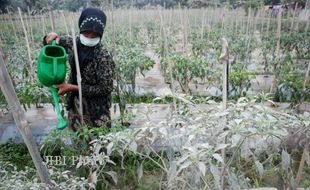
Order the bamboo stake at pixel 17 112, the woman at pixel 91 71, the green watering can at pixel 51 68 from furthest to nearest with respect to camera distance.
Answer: the woman at pixel 91 71 → the green watering can at pixel 51 68 → the bamboo stake at pixel 17 112

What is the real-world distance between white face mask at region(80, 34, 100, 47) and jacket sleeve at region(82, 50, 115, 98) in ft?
0.27

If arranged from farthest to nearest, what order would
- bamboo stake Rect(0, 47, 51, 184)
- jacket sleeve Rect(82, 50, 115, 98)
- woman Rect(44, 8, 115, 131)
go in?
1. jacket sleeve Rect(82, 50, 115, 98)
2. woman Rect(44, 8, 115, 131)
3. bamboo stake Rect(0, 47, 51, 184)

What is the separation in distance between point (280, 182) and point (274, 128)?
2.02ft

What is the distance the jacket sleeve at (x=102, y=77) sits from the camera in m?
2.15

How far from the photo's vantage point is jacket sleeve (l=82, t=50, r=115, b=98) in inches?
84.7

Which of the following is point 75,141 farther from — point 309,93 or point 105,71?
point 309,93

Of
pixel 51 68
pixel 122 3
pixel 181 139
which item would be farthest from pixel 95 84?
pixel 122 3

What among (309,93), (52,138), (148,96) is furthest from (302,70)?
(52,138)

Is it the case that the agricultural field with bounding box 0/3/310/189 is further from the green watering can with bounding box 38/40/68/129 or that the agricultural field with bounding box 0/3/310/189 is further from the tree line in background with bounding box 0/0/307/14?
the tree line in background with bounding box 0/0/307/14

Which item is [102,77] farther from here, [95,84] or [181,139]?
[181,139]

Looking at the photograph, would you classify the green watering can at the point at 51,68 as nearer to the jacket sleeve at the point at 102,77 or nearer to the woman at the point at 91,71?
the woman at the point at 91,71

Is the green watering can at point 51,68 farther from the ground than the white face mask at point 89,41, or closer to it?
closer to it

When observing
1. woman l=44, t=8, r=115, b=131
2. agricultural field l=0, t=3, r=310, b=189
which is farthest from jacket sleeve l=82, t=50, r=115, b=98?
agricultural field l=0, t=3, r=310, b=189

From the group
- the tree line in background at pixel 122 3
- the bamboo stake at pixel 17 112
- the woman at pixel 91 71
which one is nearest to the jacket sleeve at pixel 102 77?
the woman at pixel 91 71
